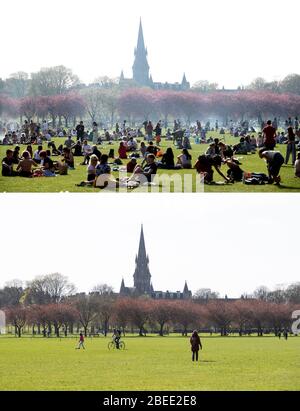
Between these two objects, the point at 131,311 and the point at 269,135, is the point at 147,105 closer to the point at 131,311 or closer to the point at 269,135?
the point at 269,135

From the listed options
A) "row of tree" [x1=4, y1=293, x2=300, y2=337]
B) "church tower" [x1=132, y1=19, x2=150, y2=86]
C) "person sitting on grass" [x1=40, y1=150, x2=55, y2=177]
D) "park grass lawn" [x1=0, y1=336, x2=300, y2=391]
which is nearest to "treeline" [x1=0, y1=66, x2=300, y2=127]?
"church tower" [x1=132, y1=19, x2=150, y2=86]

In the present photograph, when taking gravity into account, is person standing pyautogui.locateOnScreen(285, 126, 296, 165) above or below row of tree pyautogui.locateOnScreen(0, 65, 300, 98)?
below

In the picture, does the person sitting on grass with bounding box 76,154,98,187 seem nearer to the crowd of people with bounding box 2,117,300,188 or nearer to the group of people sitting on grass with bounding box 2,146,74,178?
the crowd of people with bounding box 2,117,300,188

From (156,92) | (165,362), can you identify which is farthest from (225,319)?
(165,362)

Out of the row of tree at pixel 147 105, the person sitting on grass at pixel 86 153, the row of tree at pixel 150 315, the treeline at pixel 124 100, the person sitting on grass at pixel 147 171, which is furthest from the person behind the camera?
the row of tree at pixel 150 315

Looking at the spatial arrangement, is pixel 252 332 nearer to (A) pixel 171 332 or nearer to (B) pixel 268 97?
(A) pixel 171 332

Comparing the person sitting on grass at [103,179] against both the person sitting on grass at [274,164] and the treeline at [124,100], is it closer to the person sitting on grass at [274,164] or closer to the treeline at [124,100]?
the person sitting on grass at [274,164]

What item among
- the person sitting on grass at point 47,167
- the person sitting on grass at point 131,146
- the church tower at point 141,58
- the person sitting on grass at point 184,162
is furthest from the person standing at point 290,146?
the person sitting on grass at point 47,167
